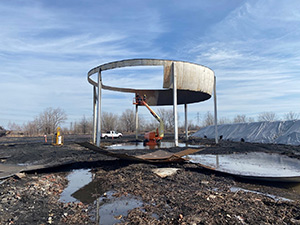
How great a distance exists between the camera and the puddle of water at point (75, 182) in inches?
209

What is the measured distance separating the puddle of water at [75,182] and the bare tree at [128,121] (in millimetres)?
57303

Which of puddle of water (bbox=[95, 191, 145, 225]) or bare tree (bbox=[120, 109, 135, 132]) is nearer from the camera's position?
puddle of water (bbox=[95, 191, 145, 225])

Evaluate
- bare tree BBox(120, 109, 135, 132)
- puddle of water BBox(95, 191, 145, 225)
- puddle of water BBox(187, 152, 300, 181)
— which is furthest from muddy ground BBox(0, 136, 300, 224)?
bare tree BBox(120, 109, 135, 132)

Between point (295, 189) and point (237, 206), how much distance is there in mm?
2732

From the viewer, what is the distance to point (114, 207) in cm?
458

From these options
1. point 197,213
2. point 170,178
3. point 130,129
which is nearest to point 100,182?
point 170,178

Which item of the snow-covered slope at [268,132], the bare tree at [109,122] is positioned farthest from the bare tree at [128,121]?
the snow-covered slope at [268,132]

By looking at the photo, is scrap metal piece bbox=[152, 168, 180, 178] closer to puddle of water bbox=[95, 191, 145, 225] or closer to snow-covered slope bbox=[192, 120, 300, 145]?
puddle of water bbox=[95, 191, 145, 225]

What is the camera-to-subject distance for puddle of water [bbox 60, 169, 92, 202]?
530 cm

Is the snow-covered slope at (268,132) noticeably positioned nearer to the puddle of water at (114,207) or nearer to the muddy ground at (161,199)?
the muddy ground at (161,199)

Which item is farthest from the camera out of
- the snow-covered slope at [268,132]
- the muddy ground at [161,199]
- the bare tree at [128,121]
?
the bare tree at [128,121]

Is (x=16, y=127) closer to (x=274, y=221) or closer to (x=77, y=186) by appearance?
(x=77, y=186)

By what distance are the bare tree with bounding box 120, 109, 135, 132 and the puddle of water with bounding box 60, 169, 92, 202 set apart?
57.3 meters

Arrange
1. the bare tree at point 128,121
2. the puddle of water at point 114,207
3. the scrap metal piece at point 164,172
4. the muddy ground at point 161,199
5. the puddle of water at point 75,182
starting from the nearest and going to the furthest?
the muddy ground at point 161,199
the puddle of water at point 114,207
the puddle of water at point 75,182
the scrap metal piece at point 164,172
the bare tree at point 128,121
